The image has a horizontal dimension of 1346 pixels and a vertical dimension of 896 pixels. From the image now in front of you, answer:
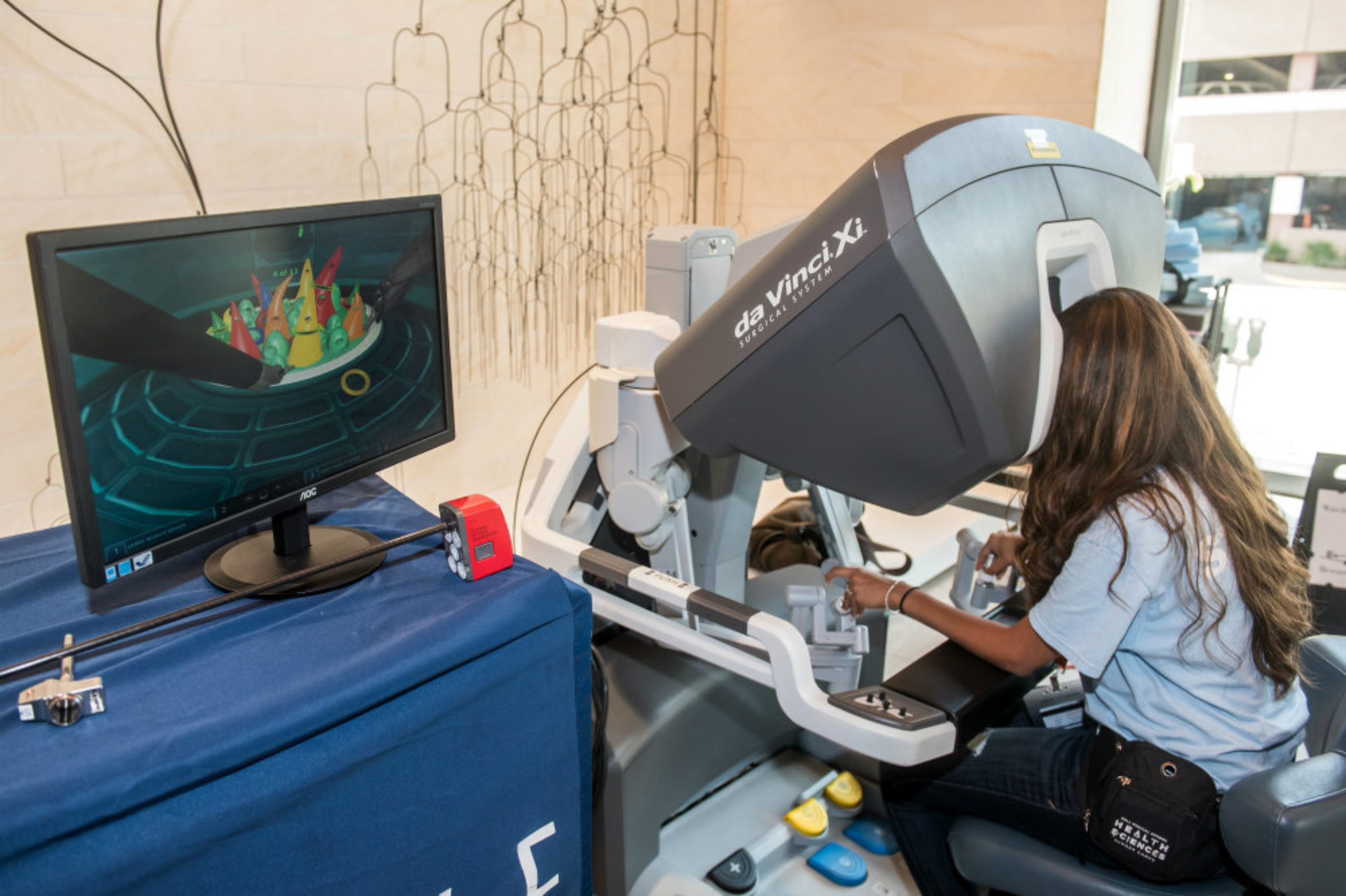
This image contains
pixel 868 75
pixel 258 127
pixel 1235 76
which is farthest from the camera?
pixel 868 75

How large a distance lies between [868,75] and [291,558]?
2.74m

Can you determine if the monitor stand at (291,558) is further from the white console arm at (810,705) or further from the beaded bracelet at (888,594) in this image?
the beaded bracelet at (888,594)

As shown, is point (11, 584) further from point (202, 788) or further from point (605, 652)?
point (605, 652)

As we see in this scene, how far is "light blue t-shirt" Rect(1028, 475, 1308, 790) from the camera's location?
1314 mm

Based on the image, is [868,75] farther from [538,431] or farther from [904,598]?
[904,598]

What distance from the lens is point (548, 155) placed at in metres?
2.95

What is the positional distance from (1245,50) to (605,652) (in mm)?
2768

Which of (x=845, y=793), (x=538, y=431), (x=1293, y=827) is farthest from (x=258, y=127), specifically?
(x=1293, y=827)

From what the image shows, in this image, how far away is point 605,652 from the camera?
5.73 feet

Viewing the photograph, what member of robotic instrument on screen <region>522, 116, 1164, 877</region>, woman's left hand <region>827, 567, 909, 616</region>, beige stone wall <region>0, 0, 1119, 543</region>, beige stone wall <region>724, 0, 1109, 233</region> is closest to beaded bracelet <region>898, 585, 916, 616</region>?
woman's left hand <region>827, 567, 909, 616</region>

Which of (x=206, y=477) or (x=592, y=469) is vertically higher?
(x=206, y=477)

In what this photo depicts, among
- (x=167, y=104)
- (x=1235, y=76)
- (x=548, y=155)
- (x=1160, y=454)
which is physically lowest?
(x=1160, y=454)

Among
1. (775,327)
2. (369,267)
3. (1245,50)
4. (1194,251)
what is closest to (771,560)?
(775,327)

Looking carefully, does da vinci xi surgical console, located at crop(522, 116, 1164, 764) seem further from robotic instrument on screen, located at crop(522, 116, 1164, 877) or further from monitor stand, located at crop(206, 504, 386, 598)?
monitor stand, located at crop(206, 504, 386, 598)
